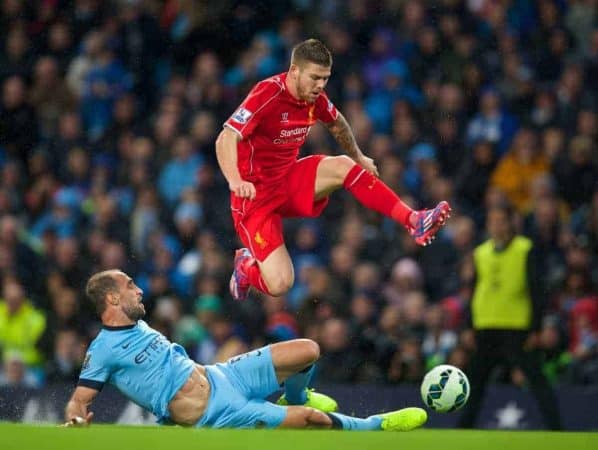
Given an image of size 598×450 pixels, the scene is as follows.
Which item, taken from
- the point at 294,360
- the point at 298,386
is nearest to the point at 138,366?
the point at 294,360

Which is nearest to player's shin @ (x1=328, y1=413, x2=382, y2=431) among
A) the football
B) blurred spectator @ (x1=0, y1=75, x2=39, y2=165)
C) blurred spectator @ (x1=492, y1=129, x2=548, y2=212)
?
the football

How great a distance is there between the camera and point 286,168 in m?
8.69

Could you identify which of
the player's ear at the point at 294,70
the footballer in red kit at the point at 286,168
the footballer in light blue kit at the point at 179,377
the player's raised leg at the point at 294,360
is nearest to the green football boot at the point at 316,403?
the player's raised leg at the point at 294,360

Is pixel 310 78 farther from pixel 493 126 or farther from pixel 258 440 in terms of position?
pixel 493 126

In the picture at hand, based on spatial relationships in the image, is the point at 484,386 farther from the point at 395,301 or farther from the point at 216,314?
the point at 216,314

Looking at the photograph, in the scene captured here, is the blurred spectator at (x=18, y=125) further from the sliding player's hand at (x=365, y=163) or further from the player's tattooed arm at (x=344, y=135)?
the sliding player's hand at (x=365, y=163)

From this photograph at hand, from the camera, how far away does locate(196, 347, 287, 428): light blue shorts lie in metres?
7.78

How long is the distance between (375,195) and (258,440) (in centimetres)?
227

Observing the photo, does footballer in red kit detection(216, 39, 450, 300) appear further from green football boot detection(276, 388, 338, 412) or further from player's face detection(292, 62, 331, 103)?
green football boot detection(276, 388, 338, 412)

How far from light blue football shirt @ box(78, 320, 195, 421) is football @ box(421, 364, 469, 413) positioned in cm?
150

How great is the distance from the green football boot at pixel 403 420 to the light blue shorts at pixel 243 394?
2.11 ft

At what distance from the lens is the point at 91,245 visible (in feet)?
41.1

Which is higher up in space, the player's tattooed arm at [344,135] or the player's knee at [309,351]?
the player's tattooed arm at [344,135]

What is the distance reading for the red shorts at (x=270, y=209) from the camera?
8.66m
